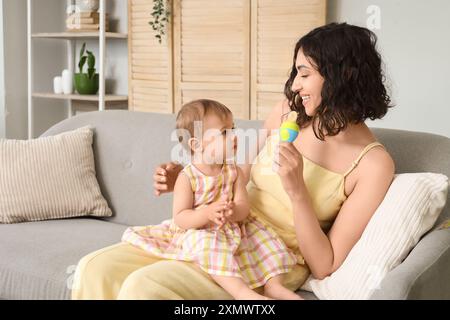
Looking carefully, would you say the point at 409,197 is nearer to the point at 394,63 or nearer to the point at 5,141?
the point at 5,141

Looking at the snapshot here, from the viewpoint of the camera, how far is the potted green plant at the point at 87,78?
180 inches

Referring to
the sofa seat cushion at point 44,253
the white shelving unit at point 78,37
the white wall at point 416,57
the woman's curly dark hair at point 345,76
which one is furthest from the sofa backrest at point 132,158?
the white shelving unit at point 78,37

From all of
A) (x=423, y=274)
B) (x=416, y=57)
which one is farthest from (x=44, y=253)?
(x=416, y=57)

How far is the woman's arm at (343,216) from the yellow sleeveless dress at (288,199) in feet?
0.15

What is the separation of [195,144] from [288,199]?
31 centimetres

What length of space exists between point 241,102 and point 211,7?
65 cm

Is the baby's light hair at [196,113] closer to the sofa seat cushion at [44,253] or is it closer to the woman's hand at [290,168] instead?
the woman's hand at [290,168]

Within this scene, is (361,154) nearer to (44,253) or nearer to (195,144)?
(195,144)

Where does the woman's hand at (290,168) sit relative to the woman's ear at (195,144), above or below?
below

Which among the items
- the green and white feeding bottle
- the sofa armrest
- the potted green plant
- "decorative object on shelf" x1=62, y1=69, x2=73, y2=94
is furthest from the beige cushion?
"decorative object on shelf" x1=62, y1=69, x2=73, y2=94

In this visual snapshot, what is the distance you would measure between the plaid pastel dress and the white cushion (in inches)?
5.9

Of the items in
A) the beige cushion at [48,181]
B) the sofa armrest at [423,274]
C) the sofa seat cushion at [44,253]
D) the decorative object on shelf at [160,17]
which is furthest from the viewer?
the decorative object on shelf at [160,17]

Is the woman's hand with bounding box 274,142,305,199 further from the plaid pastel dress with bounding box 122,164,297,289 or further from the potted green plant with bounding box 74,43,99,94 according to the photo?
the potted green plant with bounding box 74,43,99,94

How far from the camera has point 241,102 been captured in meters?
3.98
